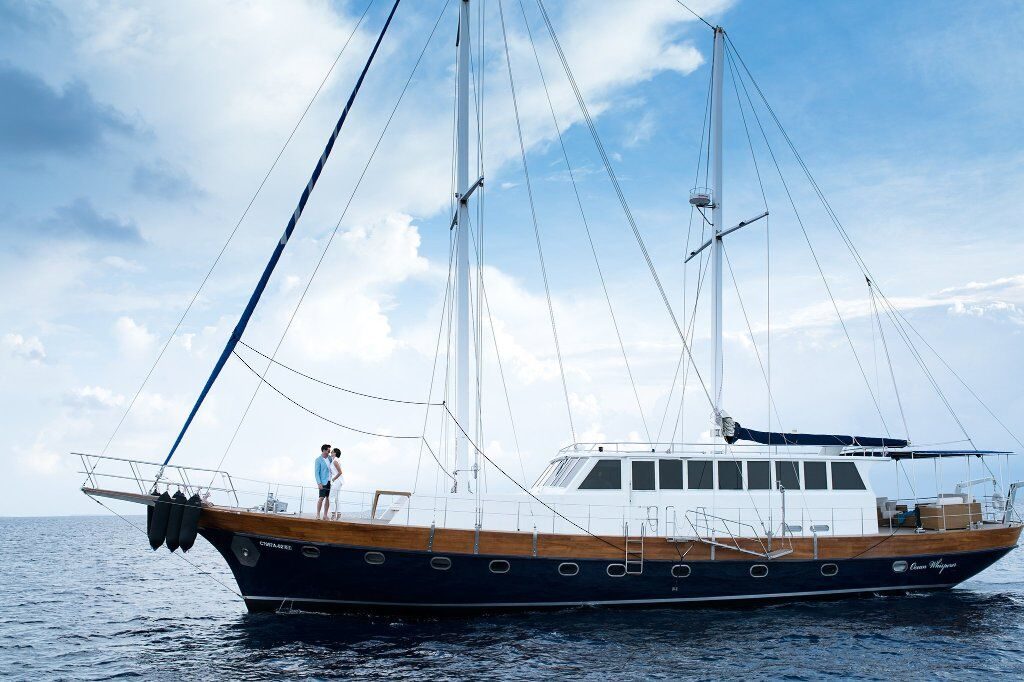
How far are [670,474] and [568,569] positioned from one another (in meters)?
2.99

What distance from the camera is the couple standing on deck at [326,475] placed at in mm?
13164

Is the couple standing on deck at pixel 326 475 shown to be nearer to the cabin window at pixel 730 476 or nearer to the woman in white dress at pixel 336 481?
the woman in white dress at pixel 336 481

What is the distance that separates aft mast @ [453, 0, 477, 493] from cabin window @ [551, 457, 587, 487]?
82.8 inches

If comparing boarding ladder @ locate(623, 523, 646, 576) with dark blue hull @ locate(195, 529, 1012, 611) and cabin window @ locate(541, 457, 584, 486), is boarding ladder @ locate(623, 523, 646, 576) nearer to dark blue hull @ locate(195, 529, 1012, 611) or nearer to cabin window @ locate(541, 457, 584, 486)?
dark blue hull @ locate(195, 529, 1012, 611)

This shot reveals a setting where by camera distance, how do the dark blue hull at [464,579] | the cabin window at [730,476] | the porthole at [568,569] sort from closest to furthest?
the dark blue hull at [464,579] < the porthole at [568,569] < the cabin window at [730,476]

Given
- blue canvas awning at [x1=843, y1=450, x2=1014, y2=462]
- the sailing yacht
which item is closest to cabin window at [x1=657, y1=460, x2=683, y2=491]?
the sailing yacht

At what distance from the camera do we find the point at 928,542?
15.6 meters

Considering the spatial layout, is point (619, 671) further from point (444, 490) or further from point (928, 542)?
point (928, 542)

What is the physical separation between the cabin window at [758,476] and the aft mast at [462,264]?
230 inches

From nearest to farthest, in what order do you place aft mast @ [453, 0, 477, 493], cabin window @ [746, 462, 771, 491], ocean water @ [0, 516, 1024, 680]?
ocean water @ [0, 516, 1024, 680], aft mast @ [453, 0, 477, 493], cabin window @ [746, 462, 771, 491]

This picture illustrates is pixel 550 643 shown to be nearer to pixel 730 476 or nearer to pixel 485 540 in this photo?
pixel 485 540

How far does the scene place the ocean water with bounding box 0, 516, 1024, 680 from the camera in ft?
35.3

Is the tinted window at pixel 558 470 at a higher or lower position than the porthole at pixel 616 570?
higher

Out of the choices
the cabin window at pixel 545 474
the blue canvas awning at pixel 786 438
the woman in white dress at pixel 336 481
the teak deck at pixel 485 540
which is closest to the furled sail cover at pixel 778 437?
the blue canvas awning at pixel 786 438
